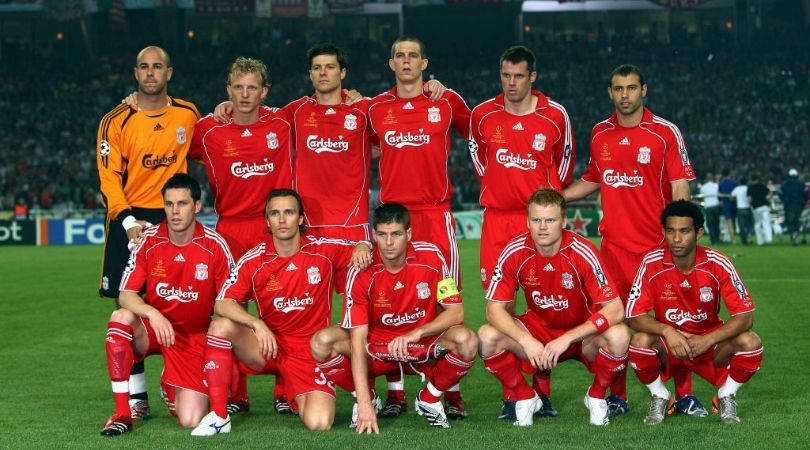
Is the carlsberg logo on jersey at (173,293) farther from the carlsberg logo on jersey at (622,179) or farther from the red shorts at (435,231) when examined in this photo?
the carlsberg logo on jersey at (622,179)

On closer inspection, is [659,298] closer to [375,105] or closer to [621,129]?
[621,129]

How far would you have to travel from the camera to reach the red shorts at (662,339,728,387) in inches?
260

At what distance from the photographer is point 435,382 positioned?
21.2ft

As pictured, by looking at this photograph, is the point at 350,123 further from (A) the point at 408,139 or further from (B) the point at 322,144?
(A) the point at 408,139

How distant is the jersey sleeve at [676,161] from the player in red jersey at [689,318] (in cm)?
73

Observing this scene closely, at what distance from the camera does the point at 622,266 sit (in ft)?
24.2

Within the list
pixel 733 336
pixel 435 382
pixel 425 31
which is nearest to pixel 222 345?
pixel 435 382

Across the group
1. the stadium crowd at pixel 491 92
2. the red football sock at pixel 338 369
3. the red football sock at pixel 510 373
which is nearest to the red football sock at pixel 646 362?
the red football sock at pixel 510 373

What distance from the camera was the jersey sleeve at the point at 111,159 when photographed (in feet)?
24.1

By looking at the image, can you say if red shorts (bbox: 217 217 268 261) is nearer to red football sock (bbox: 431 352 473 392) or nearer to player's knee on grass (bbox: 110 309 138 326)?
player's knee on grass (bbox: 110 309 138 326)

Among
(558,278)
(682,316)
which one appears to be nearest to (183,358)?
(558,278)

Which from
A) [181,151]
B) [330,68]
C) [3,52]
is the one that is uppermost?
[3,52]

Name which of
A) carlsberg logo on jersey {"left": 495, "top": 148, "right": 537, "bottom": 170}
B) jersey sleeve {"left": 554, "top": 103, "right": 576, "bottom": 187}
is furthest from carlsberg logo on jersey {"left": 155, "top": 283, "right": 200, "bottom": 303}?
jersey sleeve {"left": 554, "top": 103, "right": 576, "bottom": 187}

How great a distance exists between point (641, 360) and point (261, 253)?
7.94 feet
